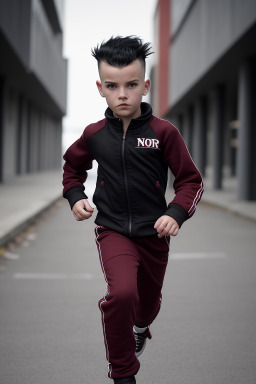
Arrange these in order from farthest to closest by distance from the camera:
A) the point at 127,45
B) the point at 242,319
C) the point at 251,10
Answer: the point at 251,10 < the point at 242,319 < the point at 127,45

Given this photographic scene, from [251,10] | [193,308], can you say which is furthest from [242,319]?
[251,10]

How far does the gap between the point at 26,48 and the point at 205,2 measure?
7.00 m

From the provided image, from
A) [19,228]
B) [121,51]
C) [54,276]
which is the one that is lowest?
[19,228]

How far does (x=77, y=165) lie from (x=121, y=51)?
715 mm

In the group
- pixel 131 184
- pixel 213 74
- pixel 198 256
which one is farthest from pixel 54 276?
pixel 213 74

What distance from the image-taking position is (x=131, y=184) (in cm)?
310

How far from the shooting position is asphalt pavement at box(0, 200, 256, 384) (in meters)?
3.60

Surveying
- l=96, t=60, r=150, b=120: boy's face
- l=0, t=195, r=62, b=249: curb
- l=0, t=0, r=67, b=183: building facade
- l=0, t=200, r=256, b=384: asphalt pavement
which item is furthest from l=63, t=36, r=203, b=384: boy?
l=0, t=0, r=67, b=183: building facade

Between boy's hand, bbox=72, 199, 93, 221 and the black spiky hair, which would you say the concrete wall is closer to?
the black spiky hair

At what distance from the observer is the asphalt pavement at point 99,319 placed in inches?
142

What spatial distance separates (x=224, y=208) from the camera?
621 inches

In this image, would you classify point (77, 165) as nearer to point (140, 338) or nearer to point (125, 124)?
point (125, 124)

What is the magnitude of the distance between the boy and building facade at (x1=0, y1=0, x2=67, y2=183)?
45.8 ft

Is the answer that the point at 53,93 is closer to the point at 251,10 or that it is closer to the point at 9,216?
the point at 251,10
